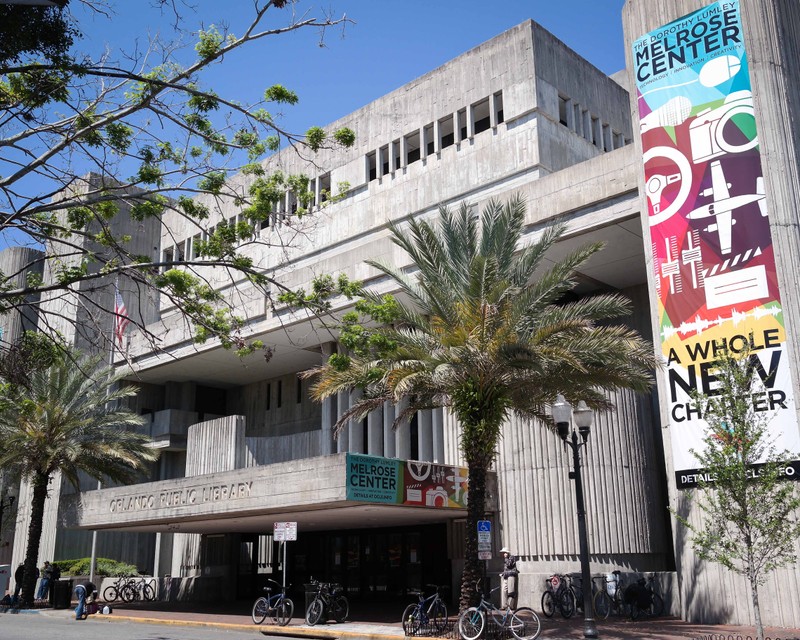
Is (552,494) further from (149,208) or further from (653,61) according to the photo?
(149,208)

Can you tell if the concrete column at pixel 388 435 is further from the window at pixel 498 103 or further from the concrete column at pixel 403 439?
the window at pixel 498 103

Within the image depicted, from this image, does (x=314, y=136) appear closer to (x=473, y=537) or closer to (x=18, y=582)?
(x=473, y=537)

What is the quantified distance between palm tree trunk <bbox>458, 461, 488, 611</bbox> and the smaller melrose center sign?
3.50 m

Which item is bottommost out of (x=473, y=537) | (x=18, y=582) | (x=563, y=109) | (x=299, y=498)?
(x=18, y=582)

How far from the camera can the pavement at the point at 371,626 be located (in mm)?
17266

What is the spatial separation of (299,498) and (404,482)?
2846 mm

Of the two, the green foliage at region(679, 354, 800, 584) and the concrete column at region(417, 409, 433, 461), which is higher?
the concrete column at region(417, 409, 433, 461)

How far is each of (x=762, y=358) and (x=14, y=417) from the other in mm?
25666

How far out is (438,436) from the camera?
3006cm

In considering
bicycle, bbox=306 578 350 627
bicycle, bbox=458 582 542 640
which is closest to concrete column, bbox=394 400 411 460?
bicycle, bbox=306 578 350 627

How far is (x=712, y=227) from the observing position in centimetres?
2095

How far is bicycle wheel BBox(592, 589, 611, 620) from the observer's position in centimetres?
2136

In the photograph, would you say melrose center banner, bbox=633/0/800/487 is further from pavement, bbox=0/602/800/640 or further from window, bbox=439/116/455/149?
window, bbox=439/116/455/149

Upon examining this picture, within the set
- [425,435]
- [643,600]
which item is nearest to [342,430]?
[425,435]
